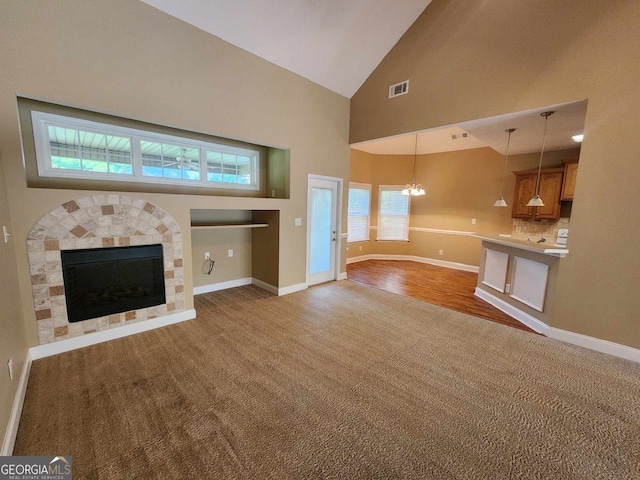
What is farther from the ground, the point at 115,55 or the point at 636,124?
the point at 115,55

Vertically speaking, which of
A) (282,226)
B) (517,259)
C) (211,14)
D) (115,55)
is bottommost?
(517,259)

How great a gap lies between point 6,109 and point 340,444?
3789 mm

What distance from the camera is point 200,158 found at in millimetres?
4000

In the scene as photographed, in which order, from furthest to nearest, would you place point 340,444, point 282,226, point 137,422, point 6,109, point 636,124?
point 282,226 < point 636,124 < point 6,109 < point 137,422 < point 340,444

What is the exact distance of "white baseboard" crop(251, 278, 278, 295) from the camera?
15.0 feet

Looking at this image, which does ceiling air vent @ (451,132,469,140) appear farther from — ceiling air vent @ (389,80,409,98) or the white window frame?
the white window frame

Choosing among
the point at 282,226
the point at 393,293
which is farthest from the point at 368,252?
the point at 282,226

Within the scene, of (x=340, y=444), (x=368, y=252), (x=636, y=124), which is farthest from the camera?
(x=368, y=252)

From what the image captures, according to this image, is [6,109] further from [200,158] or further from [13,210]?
[200,158]

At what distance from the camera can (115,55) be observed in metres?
2.69

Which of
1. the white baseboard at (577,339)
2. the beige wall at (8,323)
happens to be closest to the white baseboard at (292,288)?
the beige wall at (8,323)

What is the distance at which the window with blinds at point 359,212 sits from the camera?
24.1 ft

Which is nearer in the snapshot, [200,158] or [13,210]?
[13,210]

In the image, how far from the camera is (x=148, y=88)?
292 cm
